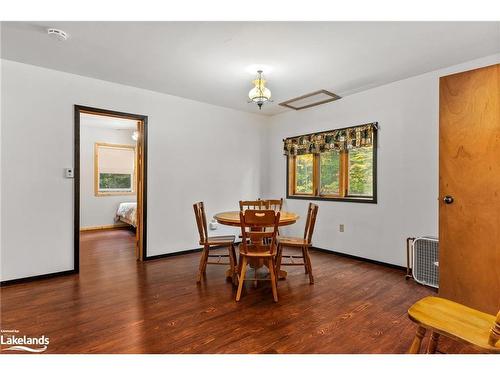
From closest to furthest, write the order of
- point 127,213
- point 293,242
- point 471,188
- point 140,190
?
point 471,188 → point 293,242 → point 140,190 → point 127,213

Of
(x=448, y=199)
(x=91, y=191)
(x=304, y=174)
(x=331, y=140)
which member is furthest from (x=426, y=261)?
(x=91, y=191)

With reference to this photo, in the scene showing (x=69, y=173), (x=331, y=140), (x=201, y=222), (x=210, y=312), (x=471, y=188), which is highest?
(x=331, y=140)

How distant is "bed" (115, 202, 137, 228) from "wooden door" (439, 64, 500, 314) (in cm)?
523

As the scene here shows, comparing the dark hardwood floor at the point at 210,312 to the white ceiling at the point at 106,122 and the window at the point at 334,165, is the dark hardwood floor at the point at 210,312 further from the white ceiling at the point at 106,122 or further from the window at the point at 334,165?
the white ceiling at the point at 106,122

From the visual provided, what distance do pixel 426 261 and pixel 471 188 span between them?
3.47 ft

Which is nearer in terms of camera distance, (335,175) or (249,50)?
(249,50)

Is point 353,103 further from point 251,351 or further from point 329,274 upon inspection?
point 251,351

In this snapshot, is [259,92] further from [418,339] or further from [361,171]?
[418,339]

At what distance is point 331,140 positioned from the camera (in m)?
4.14

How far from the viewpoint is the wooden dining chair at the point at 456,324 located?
1158 mm

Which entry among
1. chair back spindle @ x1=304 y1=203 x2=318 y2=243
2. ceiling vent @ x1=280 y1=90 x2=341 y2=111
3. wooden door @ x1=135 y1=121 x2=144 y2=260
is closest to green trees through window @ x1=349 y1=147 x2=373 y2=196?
ceiling vent @ x1=280 y1=90 x2=341 y2=111

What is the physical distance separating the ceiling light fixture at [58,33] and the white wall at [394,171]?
11.2 ft

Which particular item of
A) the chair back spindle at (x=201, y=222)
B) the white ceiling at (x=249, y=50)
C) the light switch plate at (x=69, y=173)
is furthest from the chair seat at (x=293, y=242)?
the light switch plate at (x=69, y=173)
